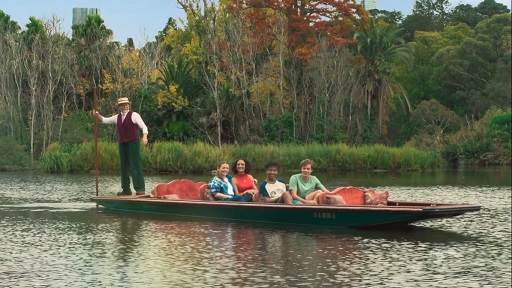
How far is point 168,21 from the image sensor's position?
7319 centimetres

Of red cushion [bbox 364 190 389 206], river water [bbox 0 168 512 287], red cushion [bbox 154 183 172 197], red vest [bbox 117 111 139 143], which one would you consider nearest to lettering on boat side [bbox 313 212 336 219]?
river water [bbox 0 168 512 287]

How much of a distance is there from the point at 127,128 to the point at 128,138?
0.21 m

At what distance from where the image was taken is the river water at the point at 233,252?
11.8 meters

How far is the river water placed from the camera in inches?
465

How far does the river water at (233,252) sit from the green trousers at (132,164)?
2.76ft

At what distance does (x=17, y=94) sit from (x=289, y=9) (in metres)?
14.9

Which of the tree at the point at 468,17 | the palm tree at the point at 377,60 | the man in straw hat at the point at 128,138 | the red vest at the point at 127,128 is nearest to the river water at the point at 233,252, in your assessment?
the man in straw hat at the point at 128,138

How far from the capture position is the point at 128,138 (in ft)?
66.9

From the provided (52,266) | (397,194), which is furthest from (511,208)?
(52,266)

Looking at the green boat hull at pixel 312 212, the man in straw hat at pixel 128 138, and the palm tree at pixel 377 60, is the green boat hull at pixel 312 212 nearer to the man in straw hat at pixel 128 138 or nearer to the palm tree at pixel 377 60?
the man in straw hat at pixel 128 138

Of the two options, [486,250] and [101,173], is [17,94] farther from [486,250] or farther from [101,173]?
[486,250]

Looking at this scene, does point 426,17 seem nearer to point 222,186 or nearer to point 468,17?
point 468,17

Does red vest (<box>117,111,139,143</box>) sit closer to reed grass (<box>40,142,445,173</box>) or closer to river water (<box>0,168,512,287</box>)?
river water (<box>0,168,512,287</box>)

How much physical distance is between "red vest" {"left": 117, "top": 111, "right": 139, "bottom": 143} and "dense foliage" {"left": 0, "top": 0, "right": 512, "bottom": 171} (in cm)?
1868
